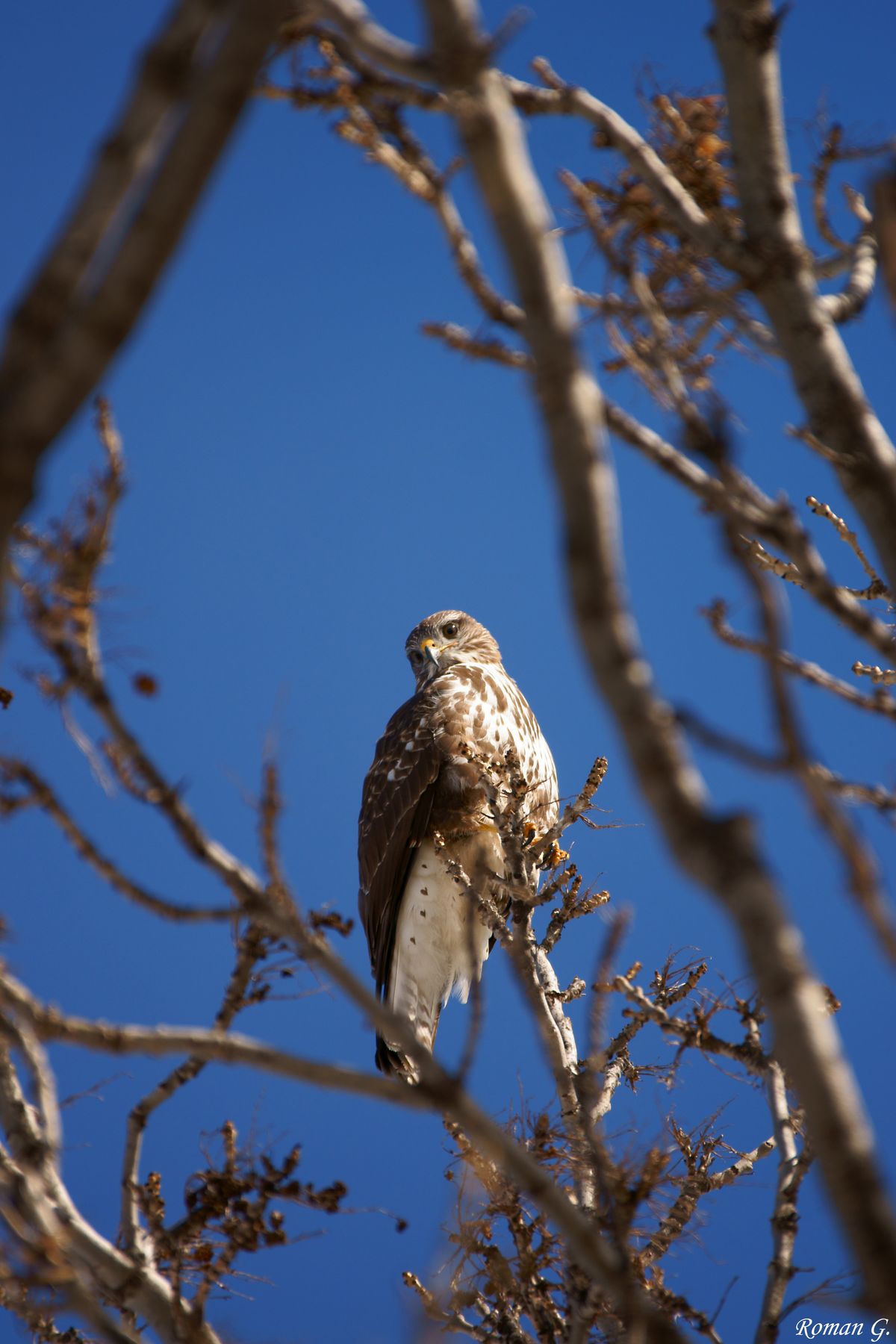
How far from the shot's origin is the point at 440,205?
2178mm

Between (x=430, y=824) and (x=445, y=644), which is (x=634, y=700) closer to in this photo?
(x=430, y=824)

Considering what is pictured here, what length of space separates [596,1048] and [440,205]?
1.48m

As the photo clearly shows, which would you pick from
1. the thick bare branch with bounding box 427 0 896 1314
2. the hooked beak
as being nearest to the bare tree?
the thick bare branch with bounding box 427 0 896 1314

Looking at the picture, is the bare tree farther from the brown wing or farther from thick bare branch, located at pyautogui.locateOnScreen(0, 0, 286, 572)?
the brown wing

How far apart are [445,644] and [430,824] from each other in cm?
185

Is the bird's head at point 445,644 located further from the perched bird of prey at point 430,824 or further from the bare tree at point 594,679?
the bare tree at point 594,679

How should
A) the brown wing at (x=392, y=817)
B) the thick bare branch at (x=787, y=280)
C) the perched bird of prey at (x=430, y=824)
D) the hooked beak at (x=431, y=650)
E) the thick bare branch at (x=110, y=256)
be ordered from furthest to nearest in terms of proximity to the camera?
1. the hooked beak at (x=431, y=650)
2. the brown wing at (x=392, y=817)
3. the perched bird of prey at (x=430, y=824)
4. the thick bare branch at (x=787, y=280)
5. the thick bare branch at (x=110, y=256)

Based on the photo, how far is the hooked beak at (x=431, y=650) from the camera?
7738 mm

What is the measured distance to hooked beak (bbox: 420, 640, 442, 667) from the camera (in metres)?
7.74

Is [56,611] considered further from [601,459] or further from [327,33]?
[327,33]

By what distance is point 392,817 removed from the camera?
6.46 metres

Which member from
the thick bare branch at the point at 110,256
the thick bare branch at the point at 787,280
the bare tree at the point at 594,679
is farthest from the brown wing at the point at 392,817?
the thick bare branch at the point at 110,256

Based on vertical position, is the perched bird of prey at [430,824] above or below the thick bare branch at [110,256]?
above

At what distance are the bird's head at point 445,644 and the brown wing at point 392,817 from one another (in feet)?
2.47
